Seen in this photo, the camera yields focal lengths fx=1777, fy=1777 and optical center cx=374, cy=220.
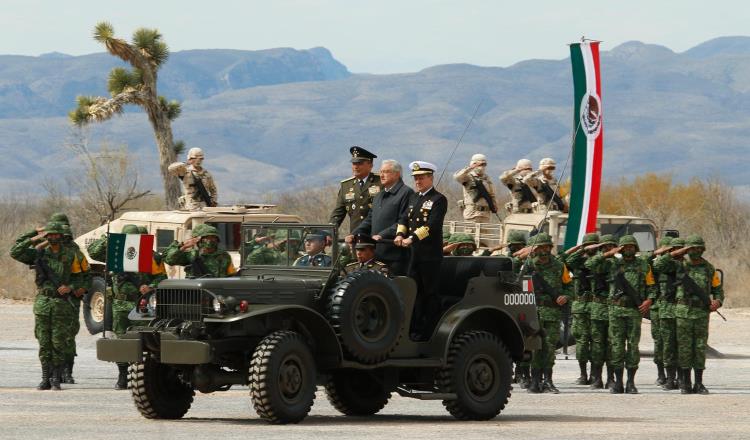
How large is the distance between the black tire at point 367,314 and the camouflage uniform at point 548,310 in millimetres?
5246

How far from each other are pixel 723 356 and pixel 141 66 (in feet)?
64.6

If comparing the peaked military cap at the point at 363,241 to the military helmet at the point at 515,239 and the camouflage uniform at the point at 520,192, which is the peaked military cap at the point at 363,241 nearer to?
the military helmet at the point at 515,239

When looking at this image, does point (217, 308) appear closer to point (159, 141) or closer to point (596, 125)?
point (596, 125)

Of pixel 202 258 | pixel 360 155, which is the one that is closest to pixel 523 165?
pixel 202 258

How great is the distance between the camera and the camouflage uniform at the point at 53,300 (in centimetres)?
1836

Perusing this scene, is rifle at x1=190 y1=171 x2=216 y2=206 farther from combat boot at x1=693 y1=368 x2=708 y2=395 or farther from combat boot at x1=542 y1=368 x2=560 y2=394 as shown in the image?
combat boot at x1=693 y1=368 x2=708 y2=395

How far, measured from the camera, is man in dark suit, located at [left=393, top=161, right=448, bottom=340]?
47.7ft

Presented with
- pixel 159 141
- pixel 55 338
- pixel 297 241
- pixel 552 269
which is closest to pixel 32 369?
pixel 55 338

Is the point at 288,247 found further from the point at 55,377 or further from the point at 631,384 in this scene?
the point at 631,384

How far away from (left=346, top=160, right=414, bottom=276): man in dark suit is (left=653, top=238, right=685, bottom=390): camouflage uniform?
5507 mm

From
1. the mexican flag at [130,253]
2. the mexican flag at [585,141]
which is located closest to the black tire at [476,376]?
the mexican flag at [130,253]

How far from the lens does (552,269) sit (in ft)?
64.2

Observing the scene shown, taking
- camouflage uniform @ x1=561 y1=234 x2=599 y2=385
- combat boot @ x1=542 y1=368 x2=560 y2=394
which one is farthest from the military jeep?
camouflage uniform @ x1=561 y1=234 x2=599 y2=385

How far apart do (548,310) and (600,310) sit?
56 centimetres
